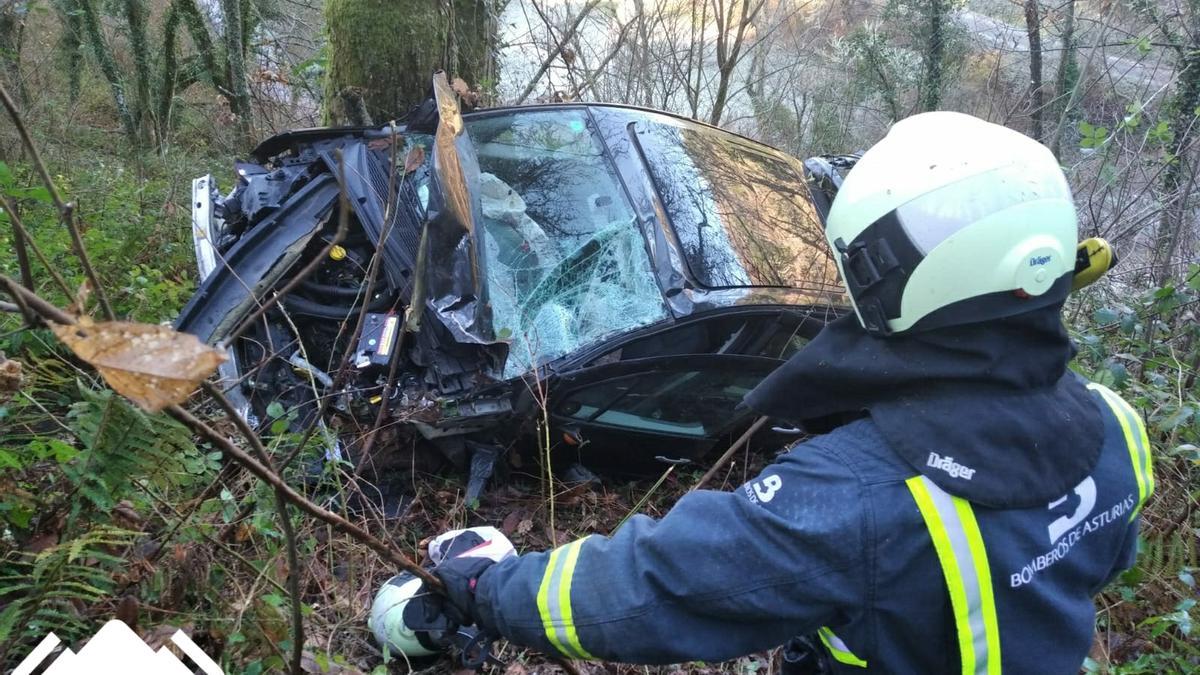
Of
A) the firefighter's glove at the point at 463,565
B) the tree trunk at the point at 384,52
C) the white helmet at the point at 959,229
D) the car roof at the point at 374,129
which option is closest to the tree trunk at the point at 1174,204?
the car roof at the point at 374,129

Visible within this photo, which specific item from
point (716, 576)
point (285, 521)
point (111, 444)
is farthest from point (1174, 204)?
point (111, 444)

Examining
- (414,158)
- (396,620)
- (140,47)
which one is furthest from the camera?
(140,47)

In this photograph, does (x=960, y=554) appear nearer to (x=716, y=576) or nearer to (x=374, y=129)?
(x=716, y=576)

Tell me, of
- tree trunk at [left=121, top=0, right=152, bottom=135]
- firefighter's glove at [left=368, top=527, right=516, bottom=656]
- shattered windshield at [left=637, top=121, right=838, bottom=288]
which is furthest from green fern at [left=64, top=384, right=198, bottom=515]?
tree trunk at [left=121, top=0, right=152, bottom=135]

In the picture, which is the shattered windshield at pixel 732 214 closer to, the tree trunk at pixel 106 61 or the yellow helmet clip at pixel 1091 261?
the yellow helmet clip at pixel 1091 261

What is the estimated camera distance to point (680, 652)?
1.20 m

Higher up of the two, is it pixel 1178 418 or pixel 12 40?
pixel 12 40

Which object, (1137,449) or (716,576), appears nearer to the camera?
(716,576)

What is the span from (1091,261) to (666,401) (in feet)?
6.48

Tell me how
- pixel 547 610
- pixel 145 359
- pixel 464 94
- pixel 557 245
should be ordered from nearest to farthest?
pixel 145 359 < pixel 547 610 < pixel 557 245 < pixel 464 94

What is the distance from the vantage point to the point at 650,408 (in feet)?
10.5

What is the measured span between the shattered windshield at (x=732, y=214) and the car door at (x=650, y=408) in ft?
1.21

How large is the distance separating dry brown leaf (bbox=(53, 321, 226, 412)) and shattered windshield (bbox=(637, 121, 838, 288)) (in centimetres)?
252

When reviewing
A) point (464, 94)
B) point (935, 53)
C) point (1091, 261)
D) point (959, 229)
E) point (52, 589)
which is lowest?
point (52, 589)
